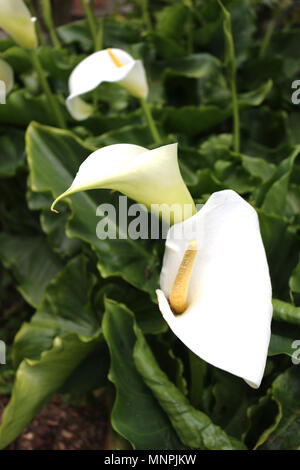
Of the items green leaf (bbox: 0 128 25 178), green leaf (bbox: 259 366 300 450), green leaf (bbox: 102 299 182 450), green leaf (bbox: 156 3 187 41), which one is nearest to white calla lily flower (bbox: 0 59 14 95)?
green leaf (bbox: 0 128 25 178)

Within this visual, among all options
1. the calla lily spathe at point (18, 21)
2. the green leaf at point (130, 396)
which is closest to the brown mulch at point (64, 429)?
the green leaf at point (130, 396)

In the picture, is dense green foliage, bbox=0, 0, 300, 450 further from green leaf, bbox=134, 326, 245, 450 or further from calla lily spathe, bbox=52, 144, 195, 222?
calla lily spathe, bbox=52, 144, 195, 222

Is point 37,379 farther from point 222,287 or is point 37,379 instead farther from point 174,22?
point 174,22

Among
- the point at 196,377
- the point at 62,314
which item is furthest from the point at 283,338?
the point at 62,314

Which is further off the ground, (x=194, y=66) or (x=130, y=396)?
(x=194, y=66)

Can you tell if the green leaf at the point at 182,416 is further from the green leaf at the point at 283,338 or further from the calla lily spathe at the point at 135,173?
the calla lily spathe at the point at 135,173
